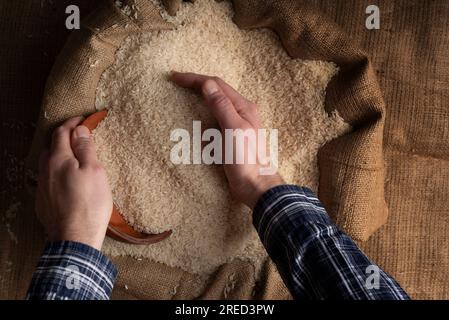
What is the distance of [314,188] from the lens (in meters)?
1.06

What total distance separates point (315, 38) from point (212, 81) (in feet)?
0.76

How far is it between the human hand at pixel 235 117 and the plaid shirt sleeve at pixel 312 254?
0.04 metres

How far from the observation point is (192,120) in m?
0.97

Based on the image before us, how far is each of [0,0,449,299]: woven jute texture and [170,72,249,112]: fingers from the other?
0.38 feet

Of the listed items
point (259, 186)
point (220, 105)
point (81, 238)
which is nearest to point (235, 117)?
point (220, 105)

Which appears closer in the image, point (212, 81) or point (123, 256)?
point (212, 81)

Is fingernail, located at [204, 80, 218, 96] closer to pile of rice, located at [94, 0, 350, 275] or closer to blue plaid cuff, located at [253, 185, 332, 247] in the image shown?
pile of rice, located at [94, 0, 350, 275]

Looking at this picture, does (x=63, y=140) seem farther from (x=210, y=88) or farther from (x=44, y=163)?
(x=210, y=88)

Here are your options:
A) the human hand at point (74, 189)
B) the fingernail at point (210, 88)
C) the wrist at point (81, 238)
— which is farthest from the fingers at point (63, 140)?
the fingernail at point (210, 88)

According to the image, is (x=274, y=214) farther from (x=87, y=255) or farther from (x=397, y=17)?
(x=397, y=17)

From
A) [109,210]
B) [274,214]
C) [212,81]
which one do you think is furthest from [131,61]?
[274,214]

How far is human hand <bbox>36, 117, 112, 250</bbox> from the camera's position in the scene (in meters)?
0.90

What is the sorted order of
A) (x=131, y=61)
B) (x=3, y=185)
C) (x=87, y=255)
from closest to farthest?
(x=87, y=255) → (x=131, y=61) → (x=3, y=185)

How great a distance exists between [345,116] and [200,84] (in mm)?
309
